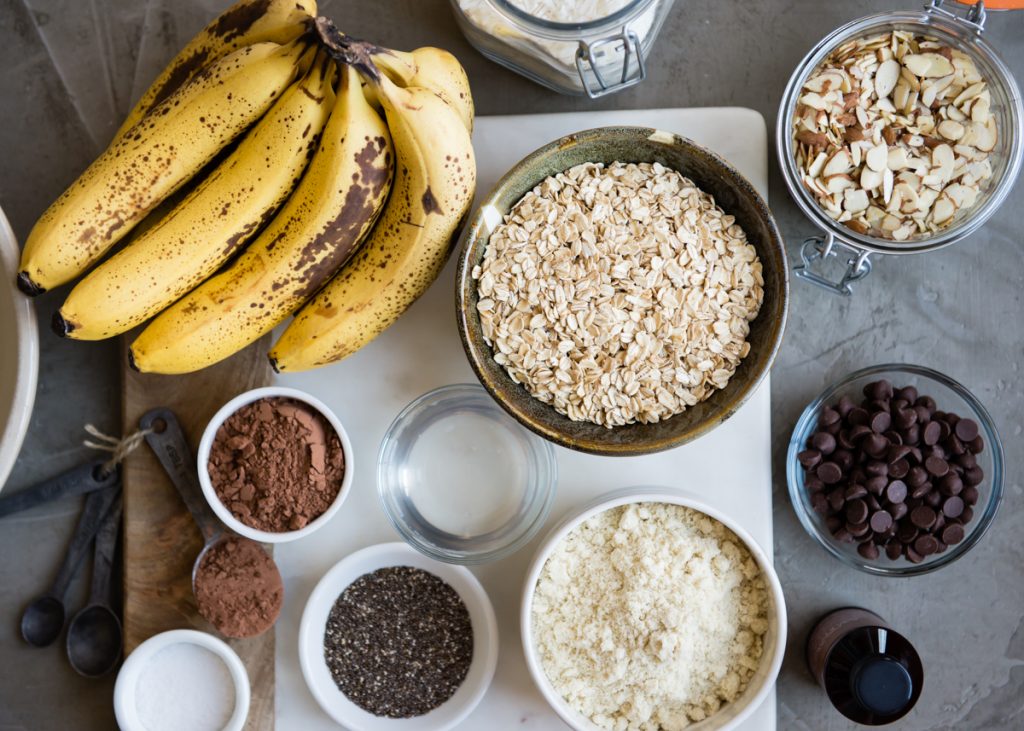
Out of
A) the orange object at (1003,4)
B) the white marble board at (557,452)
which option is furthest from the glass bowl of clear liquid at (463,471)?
the orange object at (1003,4)

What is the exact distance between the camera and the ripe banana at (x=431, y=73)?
969 millimetres

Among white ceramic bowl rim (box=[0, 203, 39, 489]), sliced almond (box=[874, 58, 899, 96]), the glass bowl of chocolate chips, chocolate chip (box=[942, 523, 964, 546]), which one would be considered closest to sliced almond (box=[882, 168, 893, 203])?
sliced almond (box=[874, 58, 899, 96])

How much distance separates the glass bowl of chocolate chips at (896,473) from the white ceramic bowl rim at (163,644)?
2.65 ft

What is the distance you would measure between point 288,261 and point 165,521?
1.48ft

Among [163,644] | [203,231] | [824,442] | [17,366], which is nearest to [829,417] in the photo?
[824,442]

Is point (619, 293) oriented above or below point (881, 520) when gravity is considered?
above

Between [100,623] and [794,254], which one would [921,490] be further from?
[100,623]

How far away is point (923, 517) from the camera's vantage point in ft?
3.77

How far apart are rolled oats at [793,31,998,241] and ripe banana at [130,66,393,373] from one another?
0.58 m

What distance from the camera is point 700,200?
1.09 meters

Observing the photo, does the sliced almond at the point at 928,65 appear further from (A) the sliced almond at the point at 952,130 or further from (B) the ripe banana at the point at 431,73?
(B) the ripe banana at the point at 431,73

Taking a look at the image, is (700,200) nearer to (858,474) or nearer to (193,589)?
(858,474)

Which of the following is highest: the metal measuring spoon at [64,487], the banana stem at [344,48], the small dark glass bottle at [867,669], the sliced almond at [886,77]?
the banana stem at [344,48]

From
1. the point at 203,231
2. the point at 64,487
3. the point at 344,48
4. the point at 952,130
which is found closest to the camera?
the point at 344,48
